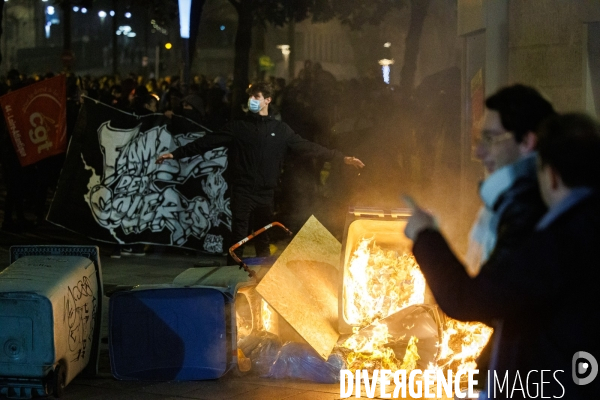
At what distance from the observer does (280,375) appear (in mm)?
6168

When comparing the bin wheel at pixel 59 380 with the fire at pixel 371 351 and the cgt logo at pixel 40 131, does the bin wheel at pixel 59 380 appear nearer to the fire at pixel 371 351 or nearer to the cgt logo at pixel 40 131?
the fire at pixel 371 351

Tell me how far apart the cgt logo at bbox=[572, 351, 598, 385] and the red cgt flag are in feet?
35.1

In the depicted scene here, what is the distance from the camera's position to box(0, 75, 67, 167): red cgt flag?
1240 centimetres

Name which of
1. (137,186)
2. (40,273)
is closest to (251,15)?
(137,186)

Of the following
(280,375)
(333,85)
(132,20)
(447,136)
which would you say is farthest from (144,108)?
(132,20)

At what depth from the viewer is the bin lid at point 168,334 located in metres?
6.01

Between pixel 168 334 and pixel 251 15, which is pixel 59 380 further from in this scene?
pixel 251 15

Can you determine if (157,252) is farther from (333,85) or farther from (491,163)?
(491,163)

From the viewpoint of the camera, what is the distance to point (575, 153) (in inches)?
93.7

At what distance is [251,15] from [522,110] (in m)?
19.3

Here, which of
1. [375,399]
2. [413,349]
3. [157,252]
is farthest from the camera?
[157,252]

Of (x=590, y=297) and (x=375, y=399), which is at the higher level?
(x=590, y=297)

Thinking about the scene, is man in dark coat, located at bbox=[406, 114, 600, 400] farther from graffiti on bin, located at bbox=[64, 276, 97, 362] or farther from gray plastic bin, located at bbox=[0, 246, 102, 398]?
graffiti on bin, located at bbox=[64, 276, 97, 362]

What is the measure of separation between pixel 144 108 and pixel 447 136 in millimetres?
3697
